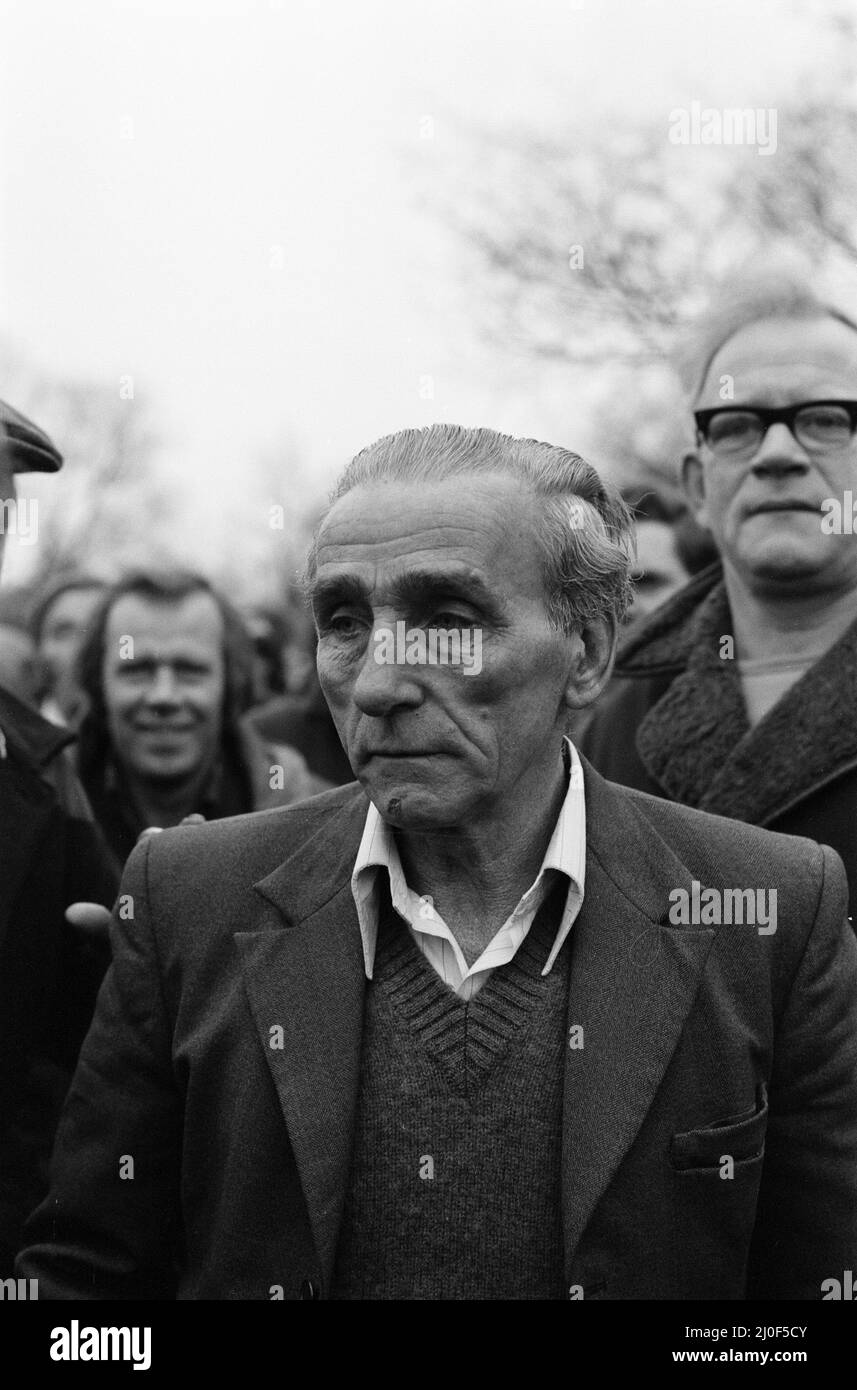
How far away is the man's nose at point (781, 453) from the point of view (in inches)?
104

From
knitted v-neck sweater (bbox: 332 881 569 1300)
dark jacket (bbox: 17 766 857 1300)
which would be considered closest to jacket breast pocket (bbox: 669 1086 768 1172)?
dark jacket (bbox: 17 766 857 1300)

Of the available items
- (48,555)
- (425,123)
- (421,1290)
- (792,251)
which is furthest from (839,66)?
(421,1290)

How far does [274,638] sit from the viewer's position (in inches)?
110

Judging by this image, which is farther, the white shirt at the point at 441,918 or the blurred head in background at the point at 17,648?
the blurred head in background at the point at 17,648

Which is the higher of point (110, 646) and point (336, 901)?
point (110, 646)

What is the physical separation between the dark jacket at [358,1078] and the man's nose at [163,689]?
0.45 meters

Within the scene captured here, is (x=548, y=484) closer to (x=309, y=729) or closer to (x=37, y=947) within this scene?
(x=309, y=729)

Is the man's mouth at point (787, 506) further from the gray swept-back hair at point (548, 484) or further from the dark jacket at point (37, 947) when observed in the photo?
the dark jacket at point (37, 947)

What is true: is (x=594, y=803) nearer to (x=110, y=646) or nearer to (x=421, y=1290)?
(x=421, y=1290)

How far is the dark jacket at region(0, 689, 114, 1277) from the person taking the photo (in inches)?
106

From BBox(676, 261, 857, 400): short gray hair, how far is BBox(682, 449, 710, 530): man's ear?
144mm

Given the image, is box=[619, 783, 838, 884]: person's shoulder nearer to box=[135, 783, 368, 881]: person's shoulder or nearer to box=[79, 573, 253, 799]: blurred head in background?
box=[135, 783, 368, 881]: person's shoulder

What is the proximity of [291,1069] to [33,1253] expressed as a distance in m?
0.53

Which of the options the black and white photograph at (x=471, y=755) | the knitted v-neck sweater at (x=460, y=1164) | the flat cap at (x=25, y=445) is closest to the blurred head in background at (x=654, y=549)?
the black and white photograph at (x=471, y=755)
